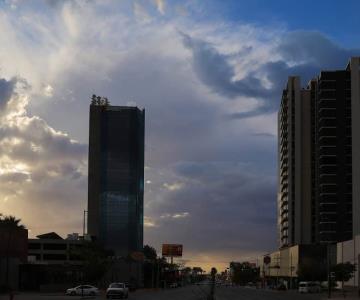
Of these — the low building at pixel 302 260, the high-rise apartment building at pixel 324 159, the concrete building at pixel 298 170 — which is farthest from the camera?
the concrete building at pixel 298 170

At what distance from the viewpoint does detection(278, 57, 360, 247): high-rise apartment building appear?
17975cm

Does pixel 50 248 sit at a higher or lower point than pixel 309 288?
higher

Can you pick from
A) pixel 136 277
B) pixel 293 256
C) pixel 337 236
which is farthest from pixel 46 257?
pixel 337 236

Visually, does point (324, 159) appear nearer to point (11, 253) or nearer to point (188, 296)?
point (188, 296)

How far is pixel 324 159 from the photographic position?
183750 millimetres

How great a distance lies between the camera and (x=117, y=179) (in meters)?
199

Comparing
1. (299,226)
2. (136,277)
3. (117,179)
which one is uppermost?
(117,179)

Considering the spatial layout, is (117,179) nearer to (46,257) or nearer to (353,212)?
(46,257)

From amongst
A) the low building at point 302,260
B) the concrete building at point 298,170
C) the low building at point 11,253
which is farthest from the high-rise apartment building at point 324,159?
the low building at point 11,253

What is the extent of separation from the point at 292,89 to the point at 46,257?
3266 inches

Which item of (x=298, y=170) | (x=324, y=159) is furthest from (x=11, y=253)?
(x=298, y=170)

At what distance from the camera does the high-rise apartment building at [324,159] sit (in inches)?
7077

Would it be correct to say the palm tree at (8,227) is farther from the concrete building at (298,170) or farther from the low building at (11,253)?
the concrete building at (298,170)

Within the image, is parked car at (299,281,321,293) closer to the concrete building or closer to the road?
the road
